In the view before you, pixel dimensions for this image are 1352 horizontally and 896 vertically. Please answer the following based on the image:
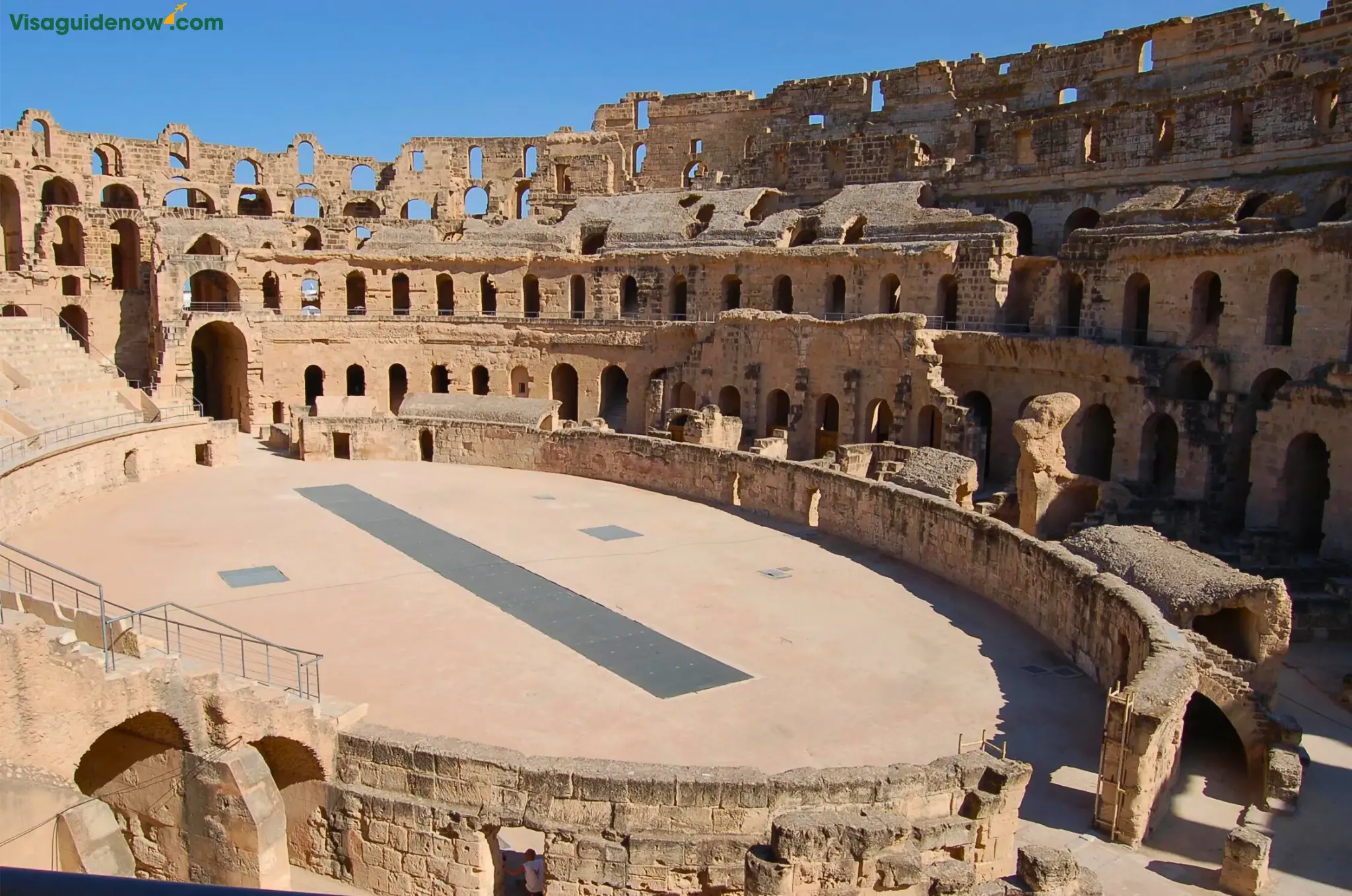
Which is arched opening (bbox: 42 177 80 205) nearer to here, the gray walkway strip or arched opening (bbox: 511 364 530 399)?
arched opening (bbox: 511 364 530 399)

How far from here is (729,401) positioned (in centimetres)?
3123

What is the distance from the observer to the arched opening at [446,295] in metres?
36.4

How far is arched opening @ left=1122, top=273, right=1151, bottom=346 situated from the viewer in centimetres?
2430

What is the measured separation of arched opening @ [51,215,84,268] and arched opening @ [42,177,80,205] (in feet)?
3.66

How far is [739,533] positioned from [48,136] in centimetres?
3016

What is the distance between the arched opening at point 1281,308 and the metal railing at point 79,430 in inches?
936

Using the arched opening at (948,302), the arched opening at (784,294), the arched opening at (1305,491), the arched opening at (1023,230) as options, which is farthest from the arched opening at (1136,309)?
the arched opening at (784,294)

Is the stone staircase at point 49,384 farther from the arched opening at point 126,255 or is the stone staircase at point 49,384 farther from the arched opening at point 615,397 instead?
the arched opening at point 615,397

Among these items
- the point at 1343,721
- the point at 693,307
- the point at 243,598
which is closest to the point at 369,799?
the point at 243,598

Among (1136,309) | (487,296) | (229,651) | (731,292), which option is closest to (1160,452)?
(1136,309)

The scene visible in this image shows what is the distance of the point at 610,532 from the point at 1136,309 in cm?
1334

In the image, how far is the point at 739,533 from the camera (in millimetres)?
20906

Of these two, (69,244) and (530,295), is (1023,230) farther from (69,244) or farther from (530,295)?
(69,244)

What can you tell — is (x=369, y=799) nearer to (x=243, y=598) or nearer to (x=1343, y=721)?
(x=243, y=598)
